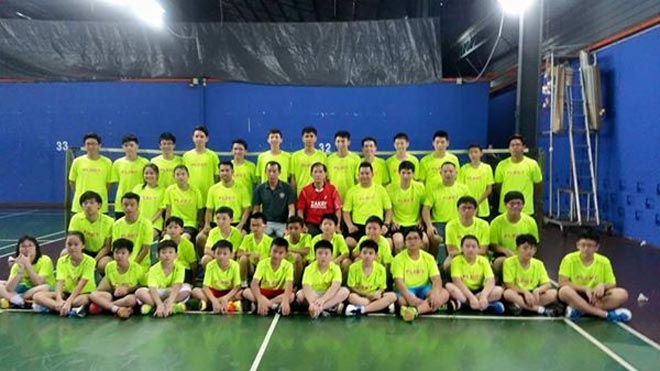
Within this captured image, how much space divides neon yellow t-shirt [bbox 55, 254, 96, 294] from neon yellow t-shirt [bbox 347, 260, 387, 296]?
2.71m

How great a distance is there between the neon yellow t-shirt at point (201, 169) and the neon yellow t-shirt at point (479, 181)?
3429 mm

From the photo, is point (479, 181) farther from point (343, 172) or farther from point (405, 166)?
point (343, 172)

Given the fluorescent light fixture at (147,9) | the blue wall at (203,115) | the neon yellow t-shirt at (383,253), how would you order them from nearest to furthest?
the neon yellow t-shirt at (383,253)
the fluorescent light fixture at (147,9)
the blue wall at (203,115)

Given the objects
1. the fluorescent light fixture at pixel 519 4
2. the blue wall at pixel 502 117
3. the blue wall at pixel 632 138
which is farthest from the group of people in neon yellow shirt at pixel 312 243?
the blue wall at pixel 502 117

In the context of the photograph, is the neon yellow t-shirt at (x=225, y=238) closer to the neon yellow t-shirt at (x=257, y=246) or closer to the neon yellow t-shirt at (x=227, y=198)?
the neon yellow t-shirt at (x=257, y=246)

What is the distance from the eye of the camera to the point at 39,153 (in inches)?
547

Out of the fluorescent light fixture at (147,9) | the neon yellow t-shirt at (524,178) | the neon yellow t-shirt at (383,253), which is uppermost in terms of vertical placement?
the fluorescent light fixture at (147,9)

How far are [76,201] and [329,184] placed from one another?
3383 millimetres

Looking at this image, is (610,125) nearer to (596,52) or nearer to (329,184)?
(596,52)

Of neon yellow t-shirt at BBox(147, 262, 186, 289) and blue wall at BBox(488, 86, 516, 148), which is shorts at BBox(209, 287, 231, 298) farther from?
blue wall at BBox(488, 86, 516, 148)

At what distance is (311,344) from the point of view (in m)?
4.20

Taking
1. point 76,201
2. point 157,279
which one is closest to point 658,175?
point 157,279

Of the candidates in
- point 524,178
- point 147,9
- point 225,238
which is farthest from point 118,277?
point 147,9

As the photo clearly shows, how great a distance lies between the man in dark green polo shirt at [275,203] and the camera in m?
6.14
